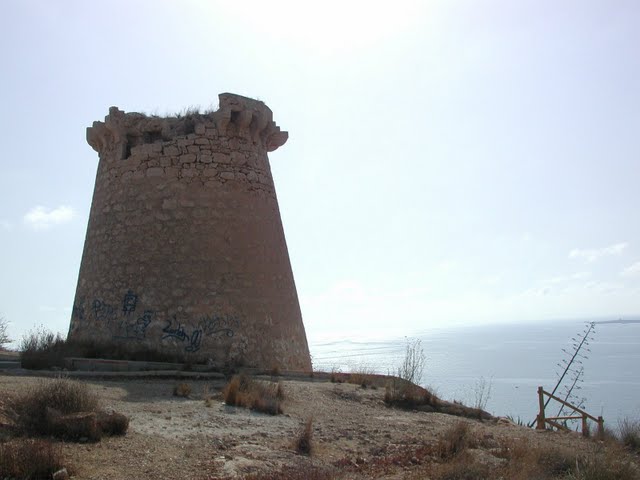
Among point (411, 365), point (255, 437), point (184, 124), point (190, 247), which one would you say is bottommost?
point (255, 437)

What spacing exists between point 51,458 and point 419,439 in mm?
4146

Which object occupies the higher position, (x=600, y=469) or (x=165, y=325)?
(x=165, y=325)

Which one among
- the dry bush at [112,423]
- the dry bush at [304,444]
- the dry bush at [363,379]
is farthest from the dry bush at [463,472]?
the dry bush at [363,379]

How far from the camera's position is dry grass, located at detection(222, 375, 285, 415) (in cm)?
733

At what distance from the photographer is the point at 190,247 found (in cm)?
1101

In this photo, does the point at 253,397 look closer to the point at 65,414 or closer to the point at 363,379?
the point at 65,414

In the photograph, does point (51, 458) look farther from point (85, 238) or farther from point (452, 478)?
point (85, 238)

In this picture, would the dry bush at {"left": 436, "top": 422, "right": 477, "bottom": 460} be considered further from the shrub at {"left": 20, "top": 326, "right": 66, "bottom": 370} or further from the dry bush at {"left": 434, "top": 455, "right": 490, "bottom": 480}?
the shrub at {"left": 20, "top": 326, "right": 66, "bottom": 370}

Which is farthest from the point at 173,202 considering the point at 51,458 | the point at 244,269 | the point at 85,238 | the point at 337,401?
the point at 51,458

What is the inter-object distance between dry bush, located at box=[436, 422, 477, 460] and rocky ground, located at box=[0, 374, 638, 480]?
0.14m

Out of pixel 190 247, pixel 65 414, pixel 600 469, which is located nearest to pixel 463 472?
pixel 600 469

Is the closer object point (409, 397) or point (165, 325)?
Result: point (409, 397)

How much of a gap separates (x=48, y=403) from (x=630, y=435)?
8.01 metres

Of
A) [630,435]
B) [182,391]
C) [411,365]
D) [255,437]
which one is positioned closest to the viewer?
[255,437]
